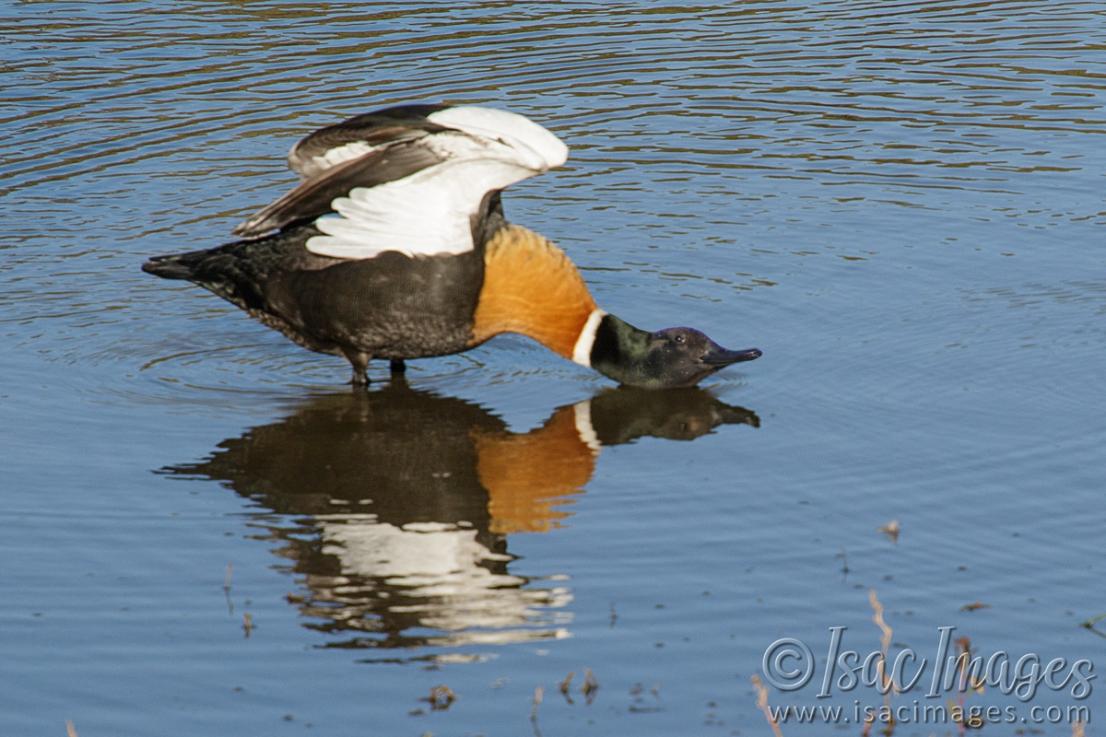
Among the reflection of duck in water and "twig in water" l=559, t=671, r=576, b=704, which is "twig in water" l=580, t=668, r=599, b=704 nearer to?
"twig in water" l=559, t=671, r=576, b=704

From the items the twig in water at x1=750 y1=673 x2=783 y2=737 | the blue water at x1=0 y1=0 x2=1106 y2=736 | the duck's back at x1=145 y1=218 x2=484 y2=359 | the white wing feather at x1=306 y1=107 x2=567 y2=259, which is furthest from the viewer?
the duck's back at x1=145 y1=218 x2=484 y2=359

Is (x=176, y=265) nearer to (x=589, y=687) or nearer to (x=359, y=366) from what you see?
(x=359, y=366)

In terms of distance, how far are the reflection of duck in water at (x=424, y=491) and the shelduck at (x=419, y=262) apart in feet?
0.94

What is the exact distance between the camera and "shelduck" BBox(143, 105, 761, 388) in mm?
7234

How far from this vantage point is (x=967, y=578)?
593 centimetres

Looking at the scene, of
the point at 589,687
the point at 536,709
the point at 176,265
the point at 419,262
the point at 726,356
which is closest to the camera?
the point at 536,709

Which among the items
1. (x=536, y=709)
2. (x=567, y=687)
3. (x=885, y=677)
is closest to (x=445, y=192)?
(x=567, y=687)

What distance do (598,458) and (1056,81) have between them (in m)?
6.66

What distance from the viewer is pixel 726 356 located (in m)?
8.05

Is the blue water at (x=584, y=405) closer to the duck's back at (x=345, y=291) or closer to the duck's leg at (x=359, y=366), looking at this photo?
the duck's leg at (x=359, y=366)

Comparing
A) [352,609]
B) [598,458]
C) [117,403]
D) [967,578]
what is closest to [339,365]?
[117,403]

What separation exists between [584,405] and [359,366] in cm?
105
